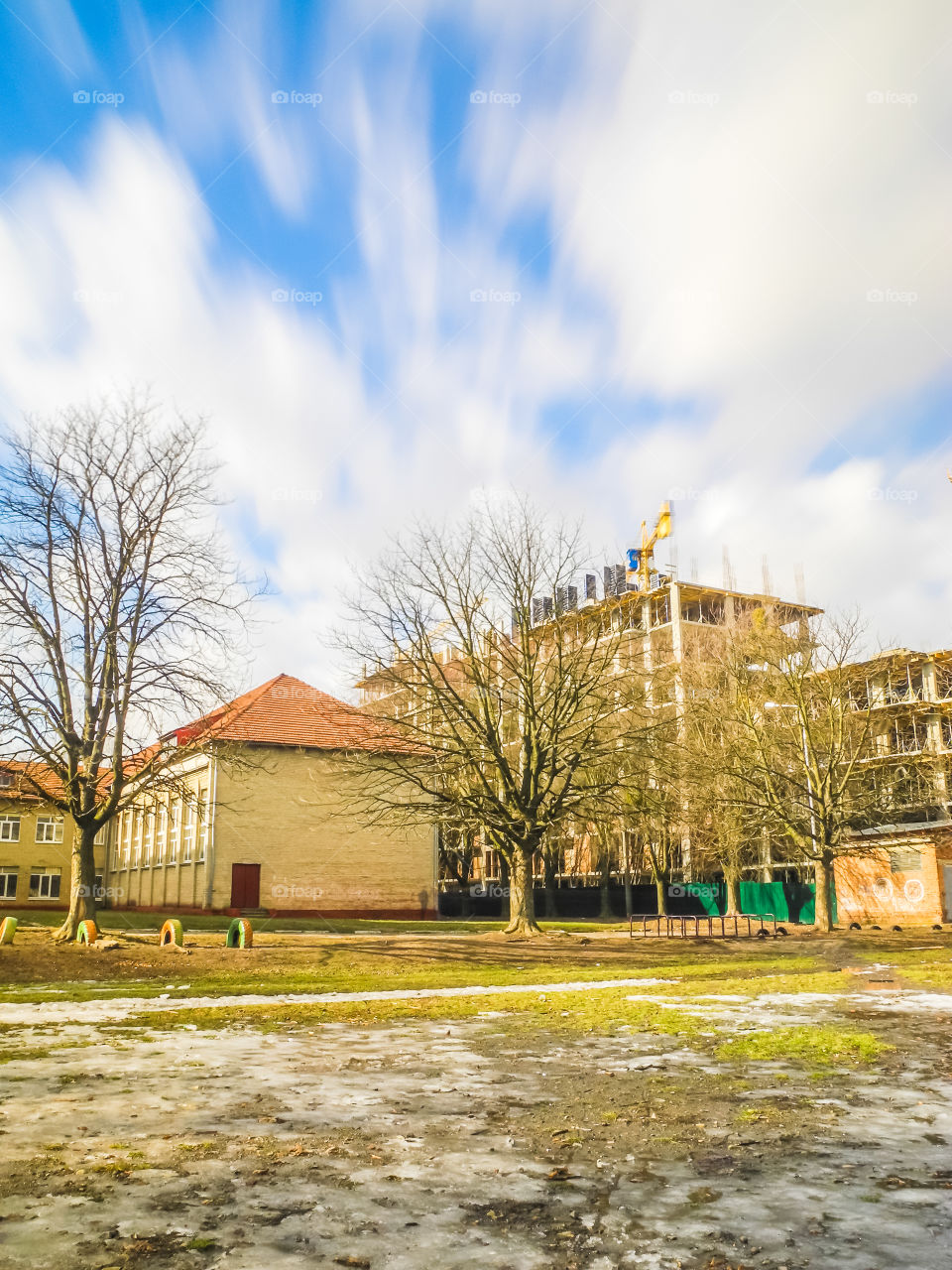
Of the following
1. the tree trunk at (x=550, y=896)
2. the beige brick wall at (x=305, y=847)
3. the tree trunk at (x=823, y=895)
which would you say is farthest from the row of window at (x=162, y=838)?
the tree trunk at (x=823, y=895)

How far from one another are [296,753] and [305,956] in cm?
2218

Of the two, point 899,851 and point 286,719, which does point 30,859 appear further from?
point 899,851

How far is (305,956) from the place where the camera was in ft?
61.2

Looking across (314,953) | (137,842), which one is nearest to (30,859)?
(137,842)

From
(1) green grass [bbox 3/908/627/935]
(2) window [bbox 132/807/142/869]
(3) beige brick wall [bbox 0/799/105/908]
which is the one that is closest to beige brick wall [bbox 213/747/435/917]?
(1) green grass [bbox 3/908/627/935]

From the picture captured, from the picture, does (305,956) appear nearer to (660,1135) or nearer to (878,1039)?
(878,1039)

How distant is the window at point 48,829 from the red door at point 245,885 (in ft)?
97.9

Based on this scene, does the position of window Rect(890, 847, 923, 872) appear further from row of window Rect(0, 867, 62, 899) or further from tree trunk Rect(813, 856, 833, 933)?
row of window Rect(0, 867, 62, 899)

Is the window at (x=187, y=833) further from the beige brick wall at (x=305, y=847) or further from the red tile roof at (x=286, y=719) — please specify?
the red tile roof at (x=286, y=719)

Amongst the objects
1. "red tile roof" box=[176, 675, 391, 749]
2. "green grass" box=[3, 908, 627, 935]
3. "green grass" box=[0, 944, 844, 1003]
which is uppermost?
"red tile roof" box=[176, 675, 391, 749]

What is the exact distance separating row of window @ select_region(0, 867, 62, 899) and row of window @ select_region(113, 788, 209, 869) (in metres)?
11.1

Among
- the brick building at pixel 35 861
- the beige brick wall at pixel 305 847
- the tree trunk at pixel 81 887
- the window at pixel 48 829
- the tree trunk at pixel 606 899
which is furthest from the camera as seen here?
the window at pixel 48 829

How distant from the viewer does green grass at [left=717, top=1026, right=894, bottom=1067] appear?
750 cm

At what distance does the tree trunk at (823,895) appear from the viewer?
32938 mm
